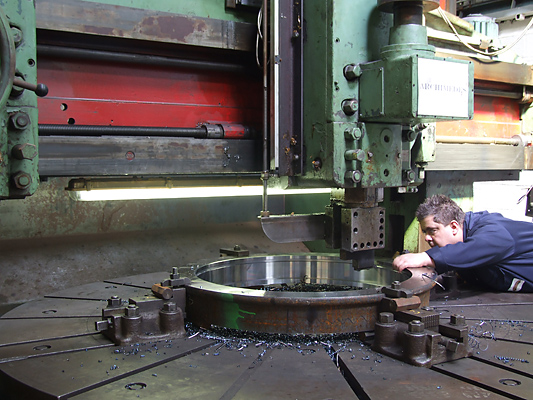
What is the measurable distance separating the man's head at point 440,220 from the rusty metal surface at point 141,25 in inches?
46.6

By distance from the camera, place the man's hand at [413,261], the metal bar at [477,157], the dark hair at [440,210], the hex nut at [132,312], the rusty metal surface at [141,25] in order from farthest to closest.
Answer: the metal bar at [477,157] → the dark hair at [440,210] → the man's hand at [413,261] → the rusty metal surface at [141,25] → the hex nut at [132,312]

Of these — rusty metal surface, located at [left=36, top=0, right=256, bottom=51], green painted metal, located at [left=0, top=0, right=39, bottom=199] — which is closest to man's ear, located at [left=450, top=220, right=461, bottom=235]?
rusty metal surface, located at [left=36, top=0, right=256, bottom=51]

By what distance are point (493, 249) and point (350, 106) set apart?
1.10 metres

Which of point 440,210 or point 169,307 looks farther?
point 440,210

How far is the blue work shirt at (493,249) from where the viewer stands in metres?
2.28

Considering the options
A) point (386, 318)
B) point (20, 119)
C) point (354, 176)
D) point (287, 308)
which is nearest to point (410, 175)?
point (354, 176)

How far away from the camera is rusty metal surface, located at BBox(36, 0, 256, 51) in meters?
1.82

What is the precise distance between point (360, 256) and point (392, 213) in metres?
1.18

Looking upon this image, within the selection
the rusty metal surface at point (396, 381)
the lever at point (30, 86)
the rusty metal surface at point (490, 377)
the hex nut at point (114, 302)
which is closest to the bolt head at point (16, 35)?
the lever at point (30, 86)

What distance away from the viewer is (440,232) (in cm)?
257

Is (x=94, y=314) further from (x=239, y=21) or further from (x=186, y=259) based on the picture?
(x=239, y=21)

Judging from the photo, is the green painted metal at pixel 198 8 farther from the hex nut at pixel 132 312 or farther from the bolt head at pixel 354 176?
the hex nut at pixel 132 312

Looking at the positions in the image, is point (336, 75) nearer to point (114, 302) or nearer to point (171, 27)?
point (171, 27)

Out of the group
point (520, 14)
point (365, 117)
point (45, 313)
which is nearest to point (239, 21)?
point (365, 117)
